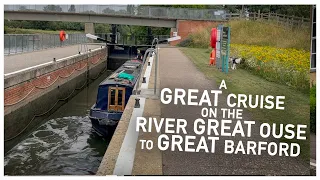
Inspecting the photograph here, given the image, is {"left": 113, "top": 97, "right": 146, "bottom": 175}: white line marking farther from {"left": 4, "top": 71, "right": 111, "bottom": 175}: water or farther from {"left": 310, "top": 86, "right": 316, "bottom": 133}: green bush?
{"left": 310, "top": 86, "right": 316, "bottom": 133}: green bush

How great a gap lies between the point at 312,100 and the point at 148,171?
436 cm

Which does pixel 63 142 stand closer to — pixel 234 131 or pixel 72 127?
pixel 72 127

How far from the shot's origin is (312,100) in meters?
8.84

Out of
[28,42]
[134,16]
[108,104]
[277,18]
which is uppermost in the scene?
[134,16]

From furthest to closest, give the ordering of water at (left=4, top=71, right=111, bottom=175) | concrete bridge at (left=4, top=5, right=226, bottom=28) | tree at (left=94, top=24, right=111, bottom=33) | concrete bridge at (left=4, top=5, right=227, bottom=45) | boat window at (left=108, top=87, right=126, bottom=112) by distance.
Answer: tree at (left=94, top=24, right=111, bottom=33) → concrete bridge at (left=4, top=5, right=226, bottom=28) → concrete bridge at (left=4, top=5, right=227, bottom=45) → boat window at (left=108, top=87, right=126, bottom=112) → water at (left=4, top=71, right=111, bottom=175)

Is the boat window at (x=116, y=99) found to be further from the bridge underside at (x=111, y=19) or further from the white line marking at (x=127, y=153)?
the bridge underside at (x=111, y=19)

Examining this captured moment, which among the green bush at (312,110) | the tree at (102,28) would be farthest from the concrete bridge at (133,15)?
the green bush at (312,110)

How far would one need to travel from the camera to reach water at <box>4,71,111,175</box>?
10656 mm

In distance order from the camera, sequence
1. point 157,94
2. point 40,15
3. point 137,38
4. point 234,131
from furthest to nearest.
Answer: point 137,38
point 40,15
point 157,94
point 234,131

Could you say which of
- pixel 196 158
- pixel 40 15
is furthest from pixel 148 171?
pixel 40 15

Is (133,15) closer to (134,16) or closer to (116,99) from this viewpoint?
(134,16)

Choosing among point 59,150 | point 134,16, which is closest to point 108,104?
point 59,150

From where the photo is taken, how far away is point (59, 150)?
40.0 ft

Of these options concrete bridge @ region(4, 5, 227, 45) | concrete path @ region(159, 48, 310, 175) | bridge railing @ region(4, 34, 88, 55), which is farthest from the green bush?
concrete bridge @ region(4, 5, 227, 45)
